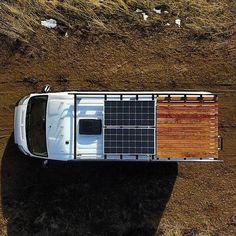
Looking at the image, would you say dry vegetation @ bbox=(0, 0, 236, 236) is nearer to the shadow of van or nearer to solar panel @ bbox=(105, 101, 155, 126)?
the shadow of van

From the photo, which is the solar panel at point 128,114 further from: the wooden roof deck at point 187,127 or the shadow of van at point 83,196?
the shadow of van at point 83,196

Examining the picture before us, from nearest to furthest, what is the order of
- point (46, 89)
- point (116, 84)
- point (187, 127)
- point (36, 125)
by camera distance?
1. point (187, 127)
2. point (36, 125)
3. point (46, 89)
4. point (116, 84)

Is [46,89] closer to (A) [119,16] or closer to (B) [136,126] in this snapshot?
(A) [119,16]

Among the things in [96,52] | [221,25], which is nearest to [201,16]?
[221,25]

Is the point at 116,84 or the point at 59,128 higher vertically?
the point at 116,84

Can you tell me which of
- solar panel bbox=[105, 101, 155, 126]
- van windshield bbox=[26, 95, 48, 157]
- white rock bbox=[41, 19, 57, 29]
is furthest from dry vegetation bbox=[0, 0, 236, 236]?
solar panel bbox=[105, 101, 155, 126]

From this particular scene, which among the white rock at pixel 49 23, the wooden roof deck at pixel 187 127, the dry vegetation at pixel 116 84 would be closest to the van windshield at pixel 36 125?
the dry vegetation at pixel 116 84

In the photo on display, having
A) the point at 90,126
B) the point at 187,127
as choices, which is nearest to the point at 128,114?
the point at 90,126
